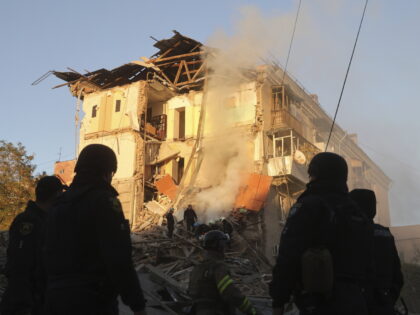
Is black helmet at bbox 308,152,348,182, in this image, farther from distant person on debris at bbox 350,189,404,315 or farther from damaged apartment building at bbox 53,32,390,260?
damaged apartment building at bbox 53,32,390,260

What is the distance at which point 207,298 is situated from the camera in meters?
4.04

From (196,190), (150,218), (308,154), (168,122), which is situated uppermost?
(168,122)

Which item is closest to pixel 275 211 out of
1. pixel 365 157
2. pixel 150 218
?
pixel 150 218

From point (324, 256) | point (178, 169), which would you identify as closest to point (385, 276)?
point (324, 256)

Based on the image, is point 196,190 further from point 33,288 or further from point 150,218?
point 33,288

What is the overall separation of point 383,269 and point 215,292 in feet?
5.11

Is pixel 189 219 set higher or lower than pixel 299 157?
lower

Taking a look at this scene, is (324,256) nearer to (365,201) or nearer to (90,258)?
(90,258)

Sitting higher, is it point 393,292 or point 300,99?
point 300,99

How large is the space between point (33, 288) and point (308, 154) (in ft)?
80.2

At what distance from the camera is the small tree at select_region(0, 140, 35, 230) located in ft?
99.0

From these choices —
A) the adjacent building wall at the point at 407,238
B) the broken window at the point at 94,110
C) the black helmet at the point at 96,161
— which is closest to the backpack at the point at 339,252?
the black helmet at the point at 96,161

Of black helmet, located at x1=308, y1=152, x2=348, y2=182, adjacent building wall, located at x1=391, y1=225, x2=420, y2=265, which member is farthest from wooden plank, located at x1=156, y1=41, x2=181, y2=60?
adjacent building wall, located at x1=391, y1=225, x2=420, y2=265

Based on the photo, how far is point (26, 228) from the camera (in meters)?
3.99
